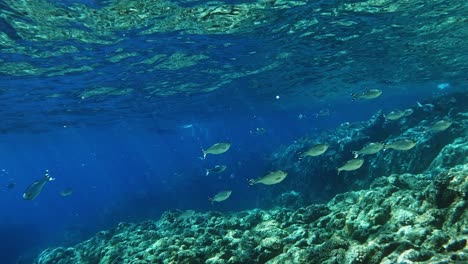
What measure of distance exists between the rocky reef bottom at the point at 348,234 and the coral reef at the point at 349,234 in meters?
0.01

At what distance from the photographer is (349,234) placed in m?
8.45

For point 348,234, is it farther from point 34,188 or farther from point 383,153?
point 383,153

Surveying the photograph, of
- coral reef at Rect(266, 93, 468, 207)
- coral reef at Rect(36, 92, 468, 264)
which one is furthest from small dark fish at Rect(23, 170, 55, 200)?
coral reef at Rect(266, 93, 468, 207)

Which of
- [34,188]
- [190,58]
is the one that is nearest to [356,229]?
[34,188]

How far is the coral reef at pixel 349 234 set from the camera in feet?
18.6

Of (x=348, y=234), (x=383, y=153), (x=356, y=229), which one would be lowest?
(x=383, y=153)

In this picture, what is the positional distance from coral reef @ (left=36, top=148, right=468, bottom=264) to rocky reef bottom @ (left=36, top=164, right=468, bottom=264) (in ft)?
0.05

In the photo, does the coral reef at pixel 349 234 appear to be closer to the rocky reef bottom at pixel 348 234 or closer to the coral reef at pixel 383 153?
the rocky reef bottom at pixel 348 234

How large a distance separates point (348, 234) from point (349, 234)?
0.16 ft

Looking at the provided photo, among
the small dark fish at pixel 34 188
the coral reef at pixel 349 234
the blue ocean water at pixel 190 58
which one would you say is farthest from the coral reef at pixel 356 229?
the blue ocean water at pixel 190 58

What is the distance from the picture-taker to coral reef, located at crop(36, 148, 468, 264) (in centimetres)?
566

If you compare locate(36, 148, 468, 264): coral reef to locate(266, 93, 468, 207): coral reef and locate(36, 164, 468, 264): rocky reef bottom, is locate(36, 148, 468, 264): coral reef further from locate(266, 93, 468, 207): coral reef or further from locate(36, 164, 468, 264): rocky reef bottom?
locate(266, 93, 468, 207): coral reef

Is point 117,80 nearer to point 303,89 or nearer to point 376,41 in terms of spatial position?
point 376,41

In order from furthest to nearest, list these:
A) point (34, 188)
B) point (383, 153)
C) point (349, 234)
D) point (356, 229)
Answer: point (383, 153) → point (34, 188) → point (349, 234) → point (356, 229)
